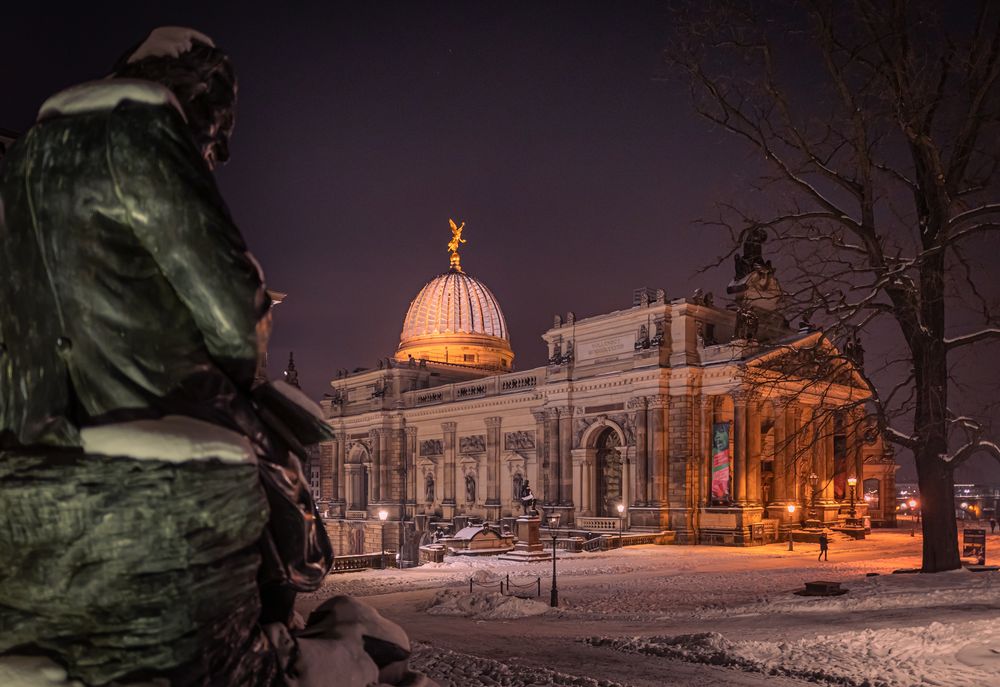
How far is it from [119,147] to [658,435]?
4112 cm

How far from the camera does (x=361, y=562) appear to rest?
99.0 ft

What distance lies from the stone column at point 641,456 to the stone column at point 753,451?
206 inches

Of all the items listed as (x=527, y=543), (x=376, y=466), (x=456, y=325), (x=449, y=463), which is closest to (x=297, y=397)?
(x=527, y=543)

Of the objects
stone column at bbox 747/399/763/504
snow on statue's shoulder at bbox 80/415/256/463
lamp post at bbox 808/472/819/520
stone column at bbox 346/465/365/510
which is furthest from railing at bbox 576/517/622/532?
snow on statue's shoulder at bbox 80/415/256/463

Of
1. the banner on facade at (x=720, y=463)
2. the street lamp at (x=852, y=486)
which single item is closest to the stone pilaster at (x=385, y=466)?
the banner on facade at (x=720, y=463)

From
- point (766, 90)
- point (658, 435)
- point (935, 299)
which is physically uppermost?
point (766, 90)

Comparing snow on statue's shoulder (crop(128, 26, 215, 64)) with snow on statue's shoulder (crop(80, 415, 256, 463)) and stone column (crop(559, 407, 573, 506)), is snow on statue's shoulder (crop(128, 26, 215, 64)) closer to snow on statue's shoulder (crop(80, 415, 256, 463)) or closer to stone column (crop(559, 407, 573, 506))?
snow on statue's shoulder (crop(80, 415, 256, 463))

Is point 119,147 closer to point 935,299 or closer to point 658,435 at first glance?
point 935,299

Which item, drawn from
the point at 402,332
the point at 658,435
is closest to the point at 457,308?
the point at 402,332

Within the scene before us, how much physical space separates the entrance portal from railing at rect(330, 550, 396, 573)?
59.8 feet

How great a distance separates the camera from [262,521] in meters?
2.66

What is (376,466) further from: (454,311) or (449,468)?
(454,311)

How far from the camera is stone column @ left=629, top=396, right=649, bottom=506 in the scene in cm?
4216

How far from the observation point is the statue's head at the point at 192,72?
2.96 metres
